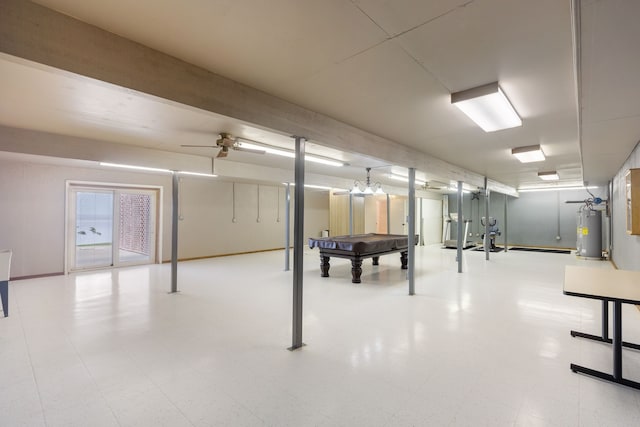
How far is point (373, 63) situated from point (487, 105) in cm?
134

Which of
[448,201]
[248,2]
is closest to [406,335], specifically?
[248,2]

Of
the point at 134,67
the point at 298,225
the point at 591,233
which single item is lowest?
the point at 591,233

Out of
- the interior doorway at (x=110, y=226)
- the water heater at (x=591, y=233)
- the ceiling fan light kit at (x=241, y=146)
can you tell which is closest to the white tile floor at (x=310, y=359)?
the interior doorway at (x=110, y=226)

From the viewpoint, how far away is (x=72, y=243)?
6770mm

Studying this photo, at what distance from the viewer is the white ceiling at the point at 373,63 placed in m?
A: 1.62

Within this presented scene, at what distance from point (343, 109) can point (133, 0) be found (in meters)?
2.07

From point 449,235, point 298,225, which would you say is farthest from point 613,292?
point 449,235

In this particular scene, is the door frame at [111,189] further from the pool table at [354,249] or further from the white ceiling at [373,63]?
the pool table at [354,249]

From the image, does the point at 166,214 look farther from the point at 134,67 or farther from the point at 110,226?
the point at 134,67

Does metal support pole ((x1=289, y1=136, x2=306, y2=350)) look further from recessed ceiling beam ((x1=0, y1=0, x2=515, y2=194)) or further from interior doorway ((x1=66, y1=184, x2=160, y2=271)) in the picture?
interior doorway ((x1=66, y1=184, x2=160, y2=271))

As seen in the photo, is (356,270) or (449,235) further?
(449,235)

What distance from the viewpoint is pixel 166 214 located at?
27.3 ft

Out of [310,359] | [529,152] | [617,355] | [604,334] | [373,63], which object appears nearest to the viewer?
[373,63]

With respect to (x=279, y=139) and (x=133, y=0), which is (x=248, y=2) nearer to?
(x=133, y=0)
